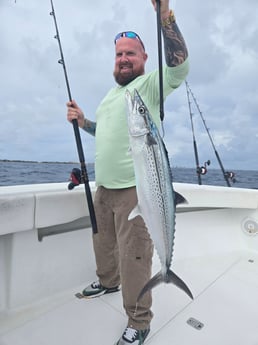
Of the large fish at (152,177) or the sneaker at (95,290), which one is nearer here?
the large fish at (152,177)

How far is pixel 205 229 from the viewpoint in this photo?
292 cm

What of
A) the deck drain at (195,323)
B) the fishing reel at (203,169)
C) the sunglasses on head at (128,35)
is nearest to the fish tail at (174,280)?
the deck drain at (195,323)

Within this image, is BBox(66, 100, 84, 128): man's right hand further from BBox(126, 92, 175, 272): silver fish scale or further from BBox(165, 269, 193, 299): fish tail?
BBox(165, 269, 193, 299): fish tail

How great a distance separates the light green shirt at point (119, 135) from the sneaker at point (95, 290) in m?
0.83

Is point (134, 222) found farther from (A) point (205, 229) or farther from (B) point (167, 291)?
(A) point (205, 229)

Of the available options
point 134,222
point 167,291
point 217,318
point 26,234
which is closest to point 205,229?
point 167,291

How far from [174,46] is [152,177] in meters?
0.67

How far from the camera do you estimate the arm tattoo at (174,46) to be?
1314 millimetres

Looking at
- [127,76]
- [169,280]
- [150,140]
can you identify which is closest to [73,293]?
[169,280]

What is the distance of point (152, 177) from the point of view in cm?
116

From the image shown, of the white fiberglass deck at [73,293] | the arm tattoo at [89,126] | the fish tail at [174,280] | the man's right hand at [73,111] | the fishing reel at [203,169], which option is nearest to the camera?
the fish tail at [174,280]

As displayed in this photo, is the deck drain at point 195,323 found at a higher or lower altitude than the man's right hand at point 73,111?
lower

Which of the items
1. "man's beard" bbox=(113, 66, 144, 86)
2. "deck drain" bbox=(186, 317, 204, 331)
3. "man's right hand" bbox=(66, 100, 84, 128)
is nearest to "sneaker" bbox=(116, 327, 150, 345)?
"deck drain" bbox=(186, 317, 204, 331)

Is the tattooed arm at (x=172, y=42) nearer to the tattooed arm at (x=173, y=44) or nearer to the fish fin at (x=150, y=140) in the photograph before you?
the tattooed arm at (x=173, y=44)
